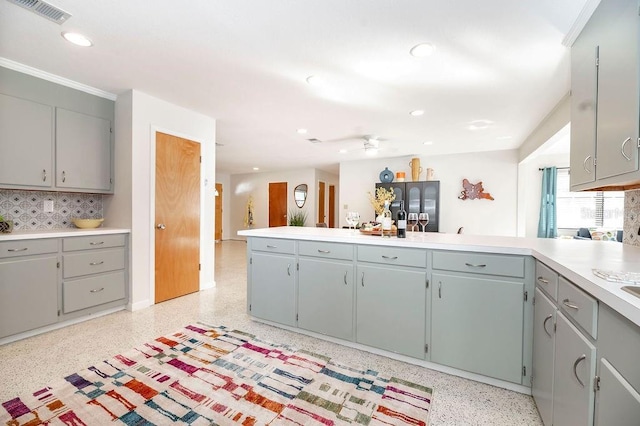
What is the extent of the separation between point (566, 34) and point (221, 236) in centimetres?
960

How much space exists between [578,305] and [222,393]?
1930 mm

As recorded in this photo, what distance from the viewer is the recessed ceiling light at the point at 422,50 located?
2.21 metres

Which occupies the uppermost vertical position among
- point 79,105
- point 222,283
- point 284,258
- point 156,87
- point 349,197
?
point 156,87

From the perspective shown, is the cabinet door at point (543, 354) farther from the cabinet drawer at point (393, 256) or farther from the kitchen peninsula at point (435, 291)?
the cabinet drawer at point (393, 256)

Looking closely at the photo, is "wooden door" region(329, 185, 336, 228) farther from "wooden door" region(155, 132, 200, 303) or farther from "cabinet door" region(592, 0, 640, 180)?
"cabinet door" region(592, 0, 640, 180)

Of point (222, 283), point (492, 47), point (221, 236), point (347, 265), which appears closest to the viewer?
point (492, 47)

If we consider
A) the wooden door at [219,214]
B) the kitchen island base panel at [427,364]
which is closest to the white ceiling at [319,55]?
the kitchen island base panel at [427,364]

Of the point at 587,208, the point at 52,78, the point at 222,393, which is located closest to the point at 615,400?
the point at 222,393

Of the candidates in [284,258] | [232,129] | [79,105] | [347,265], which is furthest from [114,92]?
[347,265]

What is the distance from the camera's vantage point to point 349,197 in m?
7.61

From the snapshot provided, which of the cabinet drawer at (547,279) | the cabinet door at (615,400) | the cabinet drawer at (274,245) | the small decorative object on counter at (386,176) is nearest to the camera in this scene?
the cabinet door at (615,400)

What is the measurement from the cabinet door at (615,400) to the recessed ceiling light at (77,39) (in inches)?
136

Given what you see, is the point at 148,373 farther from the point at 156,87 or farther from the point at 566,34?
the point at 566,34

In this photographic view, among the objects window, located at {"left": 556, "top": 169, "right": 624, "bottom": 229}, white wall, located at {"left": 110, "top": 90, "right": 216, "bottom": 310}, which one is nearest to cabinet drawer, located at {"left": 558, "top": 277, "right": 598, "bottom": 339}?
white wall, located at {"left": 110, "top": 90, "right": 216, "bottom": 310}
